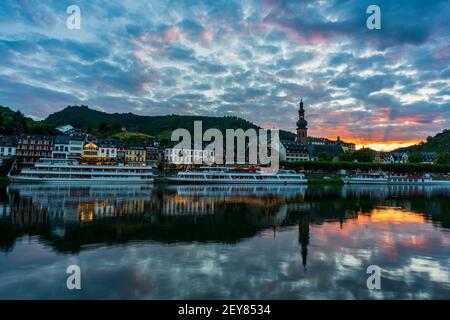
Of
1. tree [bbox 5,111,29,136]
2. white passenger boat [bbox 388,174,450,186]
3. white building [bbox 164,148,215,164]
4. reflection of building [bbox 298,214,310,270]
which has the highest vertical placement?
tree [bbox 5,111,29,136]

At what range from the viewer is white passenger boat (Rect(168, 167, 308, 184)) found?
3045 inches

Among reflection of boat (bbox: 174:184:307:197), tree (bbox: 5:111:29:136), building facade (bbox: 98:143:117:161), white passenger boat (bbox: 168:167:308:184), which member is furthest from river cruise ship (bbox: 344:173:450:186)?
tree (bbox: 5:111:29:136)

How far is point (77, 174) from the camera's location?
68.7 m

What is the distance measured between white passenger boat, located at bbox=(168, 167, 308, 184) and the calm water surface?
48859 mm

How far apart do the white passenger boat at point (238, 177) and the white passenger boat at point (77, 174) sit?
8898mm

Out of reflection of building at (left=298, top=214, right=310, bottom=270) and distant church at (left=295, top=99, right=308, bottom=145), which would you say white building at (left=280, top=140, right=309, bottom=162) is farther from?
reflection of building at (left=298, top=214, right=310, bottom=270)

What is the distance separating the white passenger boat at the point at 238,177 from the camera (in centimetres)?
7733

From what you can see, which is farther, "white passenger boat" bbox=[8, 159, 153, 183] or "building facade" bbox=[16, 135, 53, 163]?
"building facade" bbox=[16, 135, 53, 163]

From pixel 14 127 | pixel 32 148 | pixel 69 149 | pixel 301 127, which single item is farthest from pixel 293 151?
pixel 14 127

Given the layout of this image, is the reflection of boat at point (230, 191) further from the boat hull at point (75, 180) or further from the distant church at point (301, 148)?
the distant church at point (301, 148)

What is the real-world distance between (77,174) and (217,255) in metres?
62.1

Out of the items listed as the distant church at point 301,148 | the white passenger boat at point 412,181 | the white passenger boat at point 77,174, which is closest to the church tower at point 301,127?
the distant church at point 301,148
